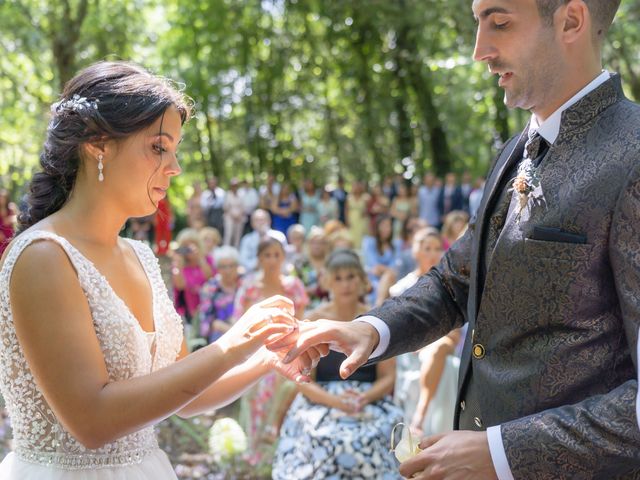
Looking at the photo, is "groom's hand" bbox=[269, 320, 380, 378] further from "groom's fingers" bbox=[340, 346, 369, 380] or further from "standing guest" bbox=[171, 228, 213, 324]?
"standing guest" bbox=[171, 228, 213, 324]

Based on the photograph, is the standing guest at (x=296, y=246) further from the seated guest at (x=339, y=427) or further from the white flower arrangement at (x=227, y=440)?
the seated guest at (x=339, y=427)

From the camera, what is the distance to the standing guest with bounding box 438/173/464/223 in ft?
61.9

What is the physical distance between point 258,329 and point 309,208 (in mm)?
16925

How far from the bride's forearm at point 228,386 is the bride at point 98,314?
0.11 ft

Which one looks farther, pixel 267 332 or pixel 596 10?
pixel 267 332

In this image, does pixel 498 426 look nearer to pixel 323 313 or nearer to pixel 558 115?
pixel 558 115

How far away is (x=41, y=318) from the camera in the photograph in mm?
2277

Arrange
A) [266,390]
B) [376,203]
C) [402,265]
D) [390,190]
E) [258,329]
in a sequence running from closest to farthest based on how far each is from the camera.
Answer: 1. [258,329]
2. [266,390]
3. [402,265]
4. [376,203]
5. [390,190]

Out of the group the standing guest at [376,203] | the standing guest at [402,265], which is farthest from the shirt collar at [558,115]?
the standing guest at [376,203]

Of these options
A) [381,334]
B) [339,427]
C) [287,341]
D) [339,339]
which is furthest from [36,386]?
[339,427]

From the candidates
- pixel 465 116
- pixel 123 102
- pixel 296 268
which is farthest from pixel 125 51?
pixel 123 102

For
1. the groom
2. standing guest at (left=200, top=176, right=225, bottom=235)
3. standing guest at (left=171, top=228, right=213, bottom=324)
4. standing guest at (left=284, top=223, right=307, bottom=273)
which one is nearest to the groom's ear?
the groom

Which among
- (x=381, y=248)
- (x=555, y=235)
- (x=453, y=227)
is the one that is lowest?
(x=381, y=248)

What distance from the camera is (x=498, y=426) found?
2092 mm
